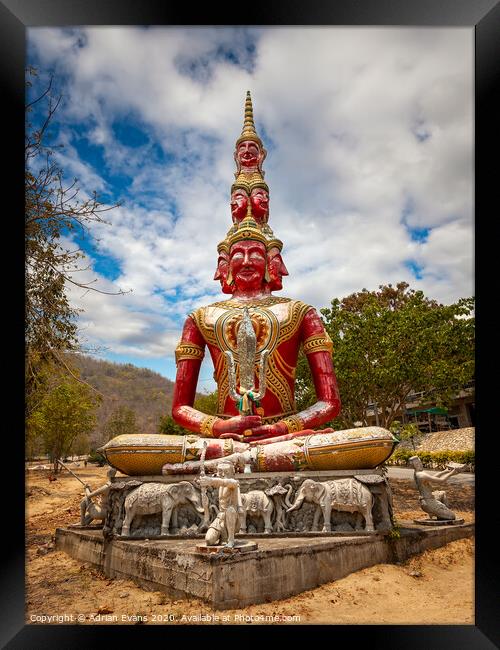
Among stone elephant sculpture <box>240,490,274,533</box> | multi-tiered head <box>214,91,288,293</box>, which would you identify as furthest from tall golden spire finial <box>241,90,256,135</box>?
stone elephant sculpture <box>240,490,274,533</box>

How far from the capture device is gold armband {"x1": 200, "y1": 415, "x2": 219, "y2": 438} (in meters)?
8.45

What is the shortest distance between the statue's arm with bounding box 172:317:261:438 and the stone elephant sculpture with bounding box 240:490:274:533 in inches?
52.2

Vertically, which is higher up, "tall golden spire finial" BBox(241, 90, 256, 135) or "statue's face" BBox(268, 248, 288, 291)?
"tall golden spire finial" BBox(241, 90, 256, 135)

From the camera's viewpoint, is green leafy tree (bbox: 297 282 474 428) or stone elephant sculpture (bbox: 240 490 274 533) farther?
green leafy tree (bbox: 297 282 474 428)

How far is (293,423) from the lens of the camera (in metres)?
8.39

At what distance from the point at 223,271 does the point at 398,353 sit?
5924mm

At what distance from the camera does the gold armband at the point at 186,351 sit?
9562mm

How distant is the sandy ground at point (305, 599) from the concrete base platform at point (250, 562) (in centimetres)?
10

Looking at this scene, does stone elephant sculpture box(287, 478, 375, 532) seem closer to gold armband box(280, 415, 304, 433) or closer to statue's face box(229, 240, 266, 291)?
gold armband box(280, 415, 304, 433)

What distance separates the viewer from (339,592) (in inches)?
224

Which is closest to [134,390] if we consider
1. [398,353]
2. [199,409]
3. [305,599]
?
[199,409]

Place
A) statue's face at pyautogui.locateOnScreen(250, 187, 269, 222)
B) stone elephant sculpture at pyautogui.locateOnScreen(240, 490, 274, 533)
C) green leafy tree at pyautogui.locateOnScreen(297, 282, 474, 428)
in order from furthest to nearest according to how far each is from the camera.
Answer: green leafy tree at pyautogui.locateOnScreen(297, 282, 474, 428)
statue's face at pyautogui.locateOnScreen(250, 187, 269, 222)
stone elephant sculpture at pyautogui.locateOnScreen(240, 490, 274, 533)
